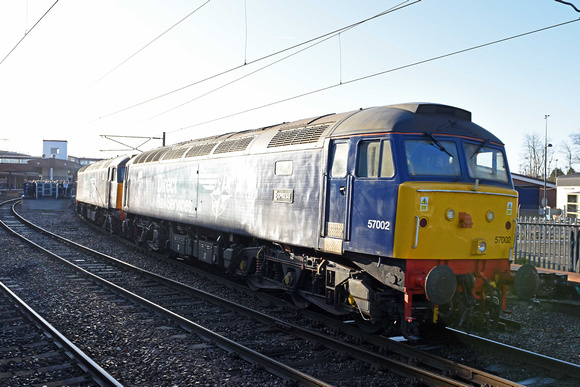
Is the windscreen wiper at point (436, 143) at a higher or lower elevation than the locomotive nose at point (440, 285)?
higher

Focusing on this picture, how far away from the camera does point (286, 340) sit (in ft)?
25.5

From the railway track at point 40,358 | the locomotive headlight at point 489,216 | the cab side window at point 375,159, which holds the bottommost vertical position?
the railway track at point 40,358

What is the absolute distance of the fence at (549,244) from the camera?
11688 mm

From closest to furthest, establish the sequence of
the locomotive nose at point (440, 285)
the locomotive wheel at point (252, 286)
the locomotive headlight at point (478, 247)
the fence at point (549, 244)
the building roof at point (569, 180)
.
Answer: the locomotive nose at point (440, 285), the locomotive headlight at point (478, 247), the locomotive wheel at point (252, 286), the fence at point (549, 244), the building roof at point (569, 180)

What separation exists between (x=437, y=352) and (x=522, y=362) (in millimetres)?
1143

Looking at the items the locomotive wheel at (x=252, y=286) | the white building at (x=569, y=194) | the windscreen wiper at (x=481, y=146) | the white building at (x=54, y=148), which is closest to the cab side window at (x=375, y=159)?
the windscreen wiper at (x=481, y=146)

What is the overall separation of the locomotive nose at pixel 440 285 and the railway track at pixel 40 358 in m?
4.12

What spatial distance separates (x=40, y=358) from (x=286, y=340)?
351 cm

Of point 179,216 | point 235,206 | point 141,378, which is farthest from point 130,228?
point 141,378

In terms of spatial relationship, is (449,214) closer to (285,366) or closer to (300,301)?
(285,366)

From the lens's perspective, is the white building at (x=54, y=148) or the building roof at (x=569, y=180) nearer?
the building roof at (x=569, y=180)

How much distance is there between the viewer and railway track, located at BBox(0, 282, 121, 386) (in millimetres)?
6039

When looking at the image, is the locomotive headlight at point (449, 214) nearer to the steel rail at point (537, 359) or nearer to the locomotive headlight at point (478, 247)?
the locomotive headlight at point (478, 247)

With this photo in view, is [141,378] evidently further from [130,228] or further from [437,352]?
[130,228]
